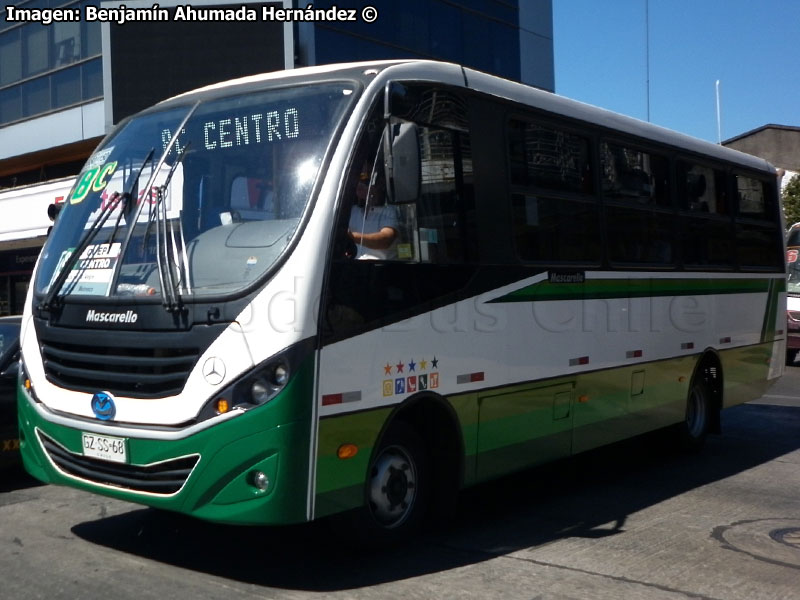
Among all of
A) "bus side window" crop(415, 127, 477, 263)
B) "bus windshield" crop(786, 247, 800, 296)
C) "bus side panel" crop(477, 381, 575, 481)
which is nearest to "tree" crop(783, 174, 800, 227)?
"bus windshield" crop(786, 247, 800, 296)

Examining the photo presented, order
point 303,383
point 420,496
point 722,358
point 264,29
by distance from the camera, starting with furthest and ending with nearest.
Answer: point 264,29, point 722,358, point 420,496, point 303,383

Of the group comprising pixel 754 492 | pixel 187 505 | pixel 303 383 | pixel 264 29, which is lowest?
pixel 754 492

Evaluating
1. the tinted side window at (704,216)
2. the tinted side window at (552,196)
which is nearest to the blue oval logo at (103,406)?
the tinted side window at (552,196)

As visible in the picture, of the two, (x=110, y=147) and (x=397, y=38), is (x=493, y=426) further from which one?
(x=397, y=38)

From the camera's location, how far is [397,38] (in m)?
23.7

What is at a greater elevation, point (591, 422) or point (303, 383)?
point (303, 383)

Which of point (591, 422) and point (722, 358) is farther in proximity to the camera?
point (722, 358)

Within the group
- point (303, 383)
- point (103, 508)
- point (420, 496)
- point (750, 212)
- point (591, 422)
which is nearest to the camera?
point (303, 383)

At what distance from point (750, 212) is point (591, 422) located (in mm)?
4601

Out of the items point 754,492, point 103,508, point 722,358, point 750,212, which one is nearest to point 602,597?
point 754,492

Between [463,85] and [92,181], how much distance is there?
2695 mm

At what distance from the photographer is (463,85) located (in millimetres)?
6895

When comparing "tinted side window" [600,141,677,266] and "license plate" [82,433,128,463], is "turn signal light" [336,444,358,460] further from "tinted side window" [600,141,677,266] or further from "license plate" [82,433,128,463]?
"tinted side window" [600,141,677,266]

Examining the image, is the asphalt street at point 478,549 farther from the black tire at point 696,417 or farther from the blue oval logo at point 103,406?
the black tire at point 696,417
